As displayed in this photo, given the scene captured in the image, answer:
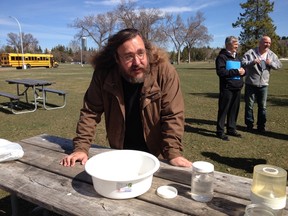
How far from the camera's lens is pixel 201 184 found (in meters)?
1.52

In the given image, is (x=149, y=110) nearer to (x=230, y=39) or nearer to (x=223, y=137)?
(x=230, y=39)

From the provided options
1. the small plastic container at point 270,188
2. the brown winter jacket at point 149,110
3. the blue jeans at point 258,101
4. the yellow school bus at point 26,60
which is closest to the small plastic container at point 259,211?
the small plastic container at point 270,188

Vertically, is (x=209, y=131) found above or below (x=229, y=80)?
below

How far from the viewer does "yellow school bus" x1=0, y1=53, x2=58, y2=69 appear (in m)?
43.4

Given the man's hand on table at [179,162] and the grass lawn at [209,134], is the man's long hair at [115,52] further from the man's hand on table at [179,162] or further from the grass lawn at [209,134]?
the grass lawn at [209,134]

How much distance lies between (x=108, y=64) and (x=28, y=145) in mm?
1033

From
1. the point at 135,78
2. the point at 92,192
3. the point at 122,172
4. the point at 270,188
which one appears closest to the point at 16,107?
the point at 135,78

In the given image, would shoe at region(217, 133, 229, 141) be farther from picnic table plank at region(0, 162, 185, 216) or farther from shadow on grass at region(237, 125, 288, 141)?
picnic table plank at region(0, 162, 185, 216)

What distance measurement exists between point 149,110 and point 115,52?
0.53 m

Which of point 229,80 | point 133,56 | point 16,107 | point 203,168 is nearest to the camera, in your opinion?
point 203,168

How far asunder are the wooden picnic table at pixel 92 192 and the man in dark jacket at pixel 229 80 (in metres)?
3.80

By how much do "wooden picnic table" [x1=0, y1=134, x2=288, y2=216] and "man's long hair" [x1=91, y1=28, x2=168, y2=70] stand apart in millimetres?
823

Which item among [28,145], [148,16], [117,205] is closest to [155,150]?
[117,205]

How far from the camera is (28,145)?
2516mm
